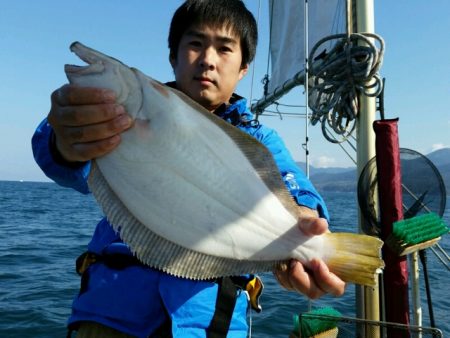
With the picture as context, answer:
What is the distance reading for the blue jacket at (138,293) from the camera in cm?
177

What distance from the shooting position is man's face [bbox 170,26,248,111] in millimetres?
2146

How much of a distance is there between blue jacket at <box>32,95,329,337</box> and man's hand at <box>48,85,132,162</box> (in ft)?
1.07

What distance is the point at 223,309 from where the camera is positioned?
1852 millimetres

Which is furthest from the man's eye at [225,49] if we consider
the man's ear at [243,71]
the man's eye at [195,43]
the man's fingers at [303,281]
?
the man's fingers at [303,281]

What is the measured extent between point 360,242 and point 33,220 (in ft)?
64.4

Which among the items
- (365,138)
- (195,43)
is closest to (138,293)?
(195,43)

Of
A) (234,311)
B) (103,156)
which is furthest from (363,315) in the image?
(103,156)

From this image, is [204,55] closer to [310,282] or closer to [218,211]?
[218,211]

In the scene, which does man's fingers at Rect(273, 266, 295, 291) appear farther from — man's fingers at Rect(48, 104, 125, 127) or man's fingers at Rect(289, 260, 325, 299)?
man's fingers at Rect(48, 104, 125, 127)

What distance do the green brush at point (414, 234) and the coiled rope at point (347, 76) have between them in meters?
1.33

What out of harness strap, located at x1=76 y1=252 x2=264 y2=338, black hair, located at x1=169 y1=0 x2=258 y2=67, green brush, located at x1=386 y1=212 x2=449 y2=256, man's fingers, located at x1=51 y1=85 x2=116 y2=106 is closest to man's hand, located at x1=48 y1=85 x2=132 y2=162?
man's fingers, located at x1=51 y1=85 x2=116 y2=106

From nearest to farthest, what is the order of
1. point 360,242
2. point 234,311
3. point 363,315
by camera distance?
point 360,242 → point 234,311 → point 363,315

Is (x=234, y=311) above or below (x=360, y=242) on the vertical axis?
below

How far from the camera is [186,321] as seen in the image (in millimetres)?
1754
